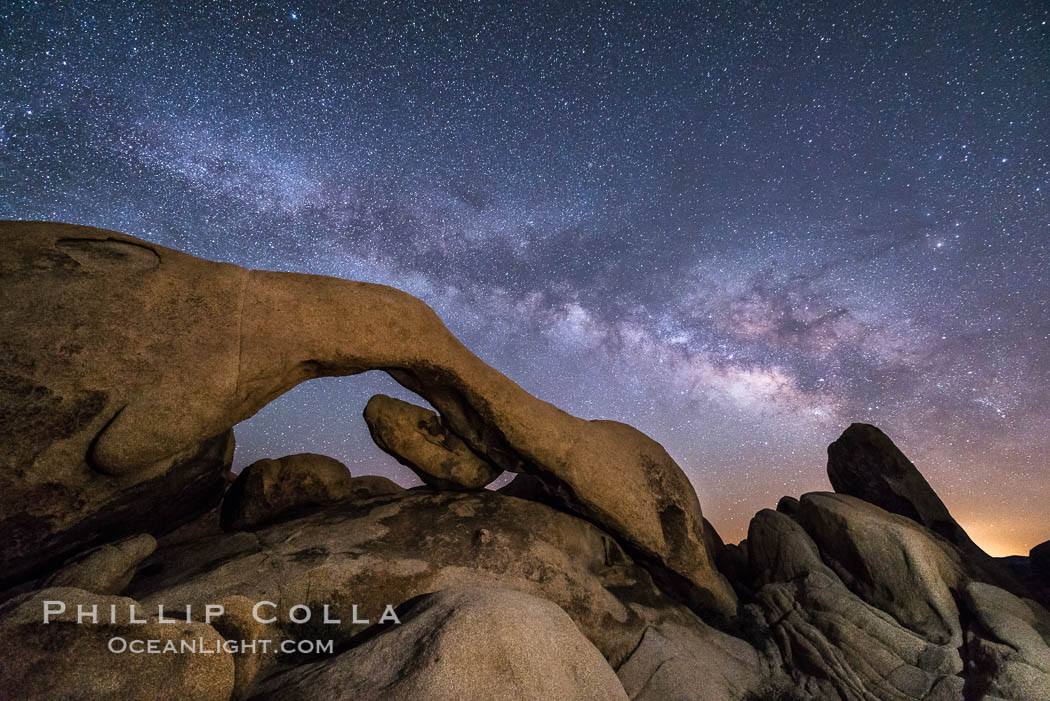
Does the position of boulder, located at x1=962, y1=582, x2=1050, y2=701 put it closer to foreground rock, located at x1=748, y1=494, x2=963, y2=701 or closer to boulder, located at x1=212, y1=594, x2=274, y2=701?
foreground rock, located at x1=748, y1=494, x2=963, y2=701

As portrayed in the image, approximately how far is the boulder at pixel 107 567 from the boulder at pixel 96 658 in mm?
2475

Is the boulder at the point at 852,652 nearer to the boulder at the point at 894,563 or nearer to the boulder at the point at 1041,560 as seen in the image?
the boulder at the point at 894,563

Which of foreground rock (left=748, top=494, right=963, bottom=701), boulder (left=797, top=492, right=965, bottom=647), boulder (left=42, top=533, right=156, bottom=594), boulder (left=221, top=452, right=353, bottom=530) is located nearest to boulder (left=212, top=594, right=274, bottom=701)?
boulder (left=42, top=533, right=156, bottom=594)

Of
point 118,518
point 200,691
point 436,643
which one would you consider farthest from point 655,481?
point 118,518

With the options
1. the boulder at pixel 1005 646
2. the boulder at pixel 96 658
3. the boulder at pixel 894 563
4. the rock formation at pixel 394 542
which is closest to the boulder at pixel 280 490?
the rock formation at pixel 394 542

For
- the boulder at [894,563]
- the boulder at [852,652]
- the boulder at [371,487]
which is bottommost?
the boulder at [852,652]

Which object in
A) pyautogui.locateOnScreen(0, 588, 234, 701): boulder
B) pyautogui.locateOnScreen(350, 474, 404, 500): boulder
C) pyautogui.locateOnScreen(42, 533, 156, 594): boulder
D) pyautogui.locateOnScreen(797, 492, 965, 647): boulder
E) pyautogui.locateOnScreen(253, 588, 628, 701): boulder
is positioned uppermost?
pyautogui.locateOnScreen(350, 474, 404, 500): boulder

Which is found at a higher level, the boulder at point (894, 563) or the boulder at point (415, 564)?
the boulder at point (415, 564)

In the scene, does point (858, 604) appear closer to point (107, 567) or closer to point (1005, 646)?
point (1005, 646)

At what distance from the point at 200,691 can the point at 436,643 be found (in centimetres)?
209

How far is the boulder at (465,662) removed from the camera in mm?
4105

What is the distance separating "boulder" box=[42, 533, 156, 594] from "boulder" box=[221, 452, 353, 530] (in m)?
1.62

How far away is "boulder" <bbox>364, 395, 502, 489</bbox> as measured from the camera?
9.04 metres

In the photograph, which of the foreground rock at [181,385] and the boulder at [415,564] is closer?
the foreground rock at [181,385]
